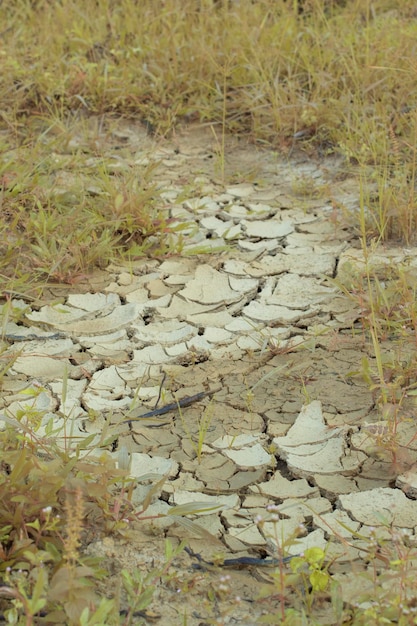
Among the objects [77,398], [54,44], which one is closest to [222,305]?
[77,398]

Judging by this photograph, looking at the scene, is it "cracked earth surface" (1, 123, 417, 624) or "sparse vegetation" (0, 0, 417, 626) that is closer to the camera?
"sparse vegetation" (0, 0, 417, 626)

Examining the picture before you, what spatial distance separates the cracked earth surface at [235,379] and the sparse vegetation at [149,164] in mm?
53

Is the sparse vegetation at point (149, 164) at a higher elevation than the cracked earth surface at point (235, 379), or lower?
higher

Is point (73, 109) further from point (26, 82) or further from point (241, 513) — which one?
point (241, 513)

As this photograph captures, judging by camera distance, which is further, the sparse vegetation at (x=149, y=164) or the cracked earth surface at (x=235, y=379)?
the cracked earth surface at (x=235, y=379)

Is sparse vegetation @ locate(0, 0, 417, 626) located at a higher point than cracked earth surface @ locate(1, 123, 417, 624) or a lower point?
higher

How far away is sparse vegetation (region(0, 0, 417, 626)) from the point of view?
1448 millimetres

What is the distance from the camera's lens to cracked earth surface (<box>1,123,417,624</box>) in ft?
5.29

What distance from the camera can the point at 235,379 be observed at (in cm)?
212

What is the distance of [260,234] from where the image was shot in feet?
9.39

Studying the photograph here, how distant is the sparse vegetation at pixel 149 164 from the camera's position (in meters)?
1.45

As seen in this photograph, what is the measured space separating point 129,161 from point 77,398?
140 centimetres

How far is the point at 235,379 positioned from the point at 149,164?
4.01 feet

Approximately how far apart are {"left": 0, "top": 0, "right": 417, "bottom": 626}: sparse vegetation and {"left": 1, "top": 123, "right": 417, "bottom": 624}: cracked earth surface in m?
0.05
